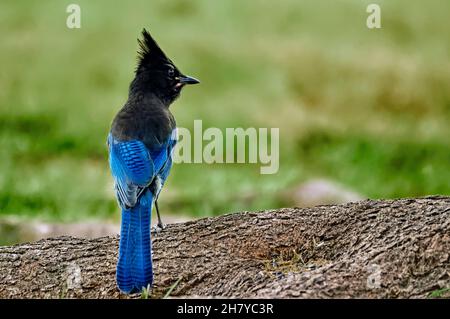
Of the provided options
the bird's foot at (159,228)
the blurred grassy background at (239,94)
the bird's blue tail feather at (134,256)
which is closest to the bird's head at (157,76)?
the bird's foot at (159,228)

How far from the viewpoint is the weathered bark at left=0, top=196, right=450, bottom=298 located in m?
4.68

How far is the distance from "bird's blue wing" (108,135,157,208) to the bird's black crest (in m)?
0.73

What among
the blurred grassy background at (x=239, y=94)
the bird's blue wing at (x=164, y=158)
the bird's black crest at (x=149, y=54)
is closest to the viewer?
the bird's blue wing at (x=164, y=158)

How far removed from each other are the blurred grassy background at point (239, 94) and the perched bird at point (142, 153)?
3.72 meters

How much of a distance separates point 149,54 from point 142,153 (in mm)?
968

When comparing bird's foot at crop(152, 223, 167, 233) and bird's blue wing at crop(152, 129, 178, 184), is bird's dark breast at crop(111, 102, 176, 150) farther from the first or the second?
bird's foot at crop(152, 223, 167, 233)

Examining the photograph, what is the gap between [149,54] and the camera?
6.32m

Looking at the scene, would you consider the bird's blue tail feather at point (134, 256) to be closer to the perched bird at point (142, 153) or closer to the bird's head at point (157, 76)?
the perched bird at point (142, 153)

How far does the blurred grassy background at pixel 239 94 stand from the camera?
1145cm

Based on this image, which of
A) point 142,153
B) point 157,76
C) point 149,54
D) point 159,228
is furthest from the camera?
point 157,76

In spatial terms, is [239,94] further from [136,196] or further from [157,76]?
[136,196]

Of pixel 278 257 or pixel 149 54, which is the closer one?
pixel 278 257

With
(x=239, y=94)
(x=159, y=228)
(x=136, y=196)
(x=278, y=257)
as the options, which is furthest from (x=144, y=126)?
(x=239, y=94)

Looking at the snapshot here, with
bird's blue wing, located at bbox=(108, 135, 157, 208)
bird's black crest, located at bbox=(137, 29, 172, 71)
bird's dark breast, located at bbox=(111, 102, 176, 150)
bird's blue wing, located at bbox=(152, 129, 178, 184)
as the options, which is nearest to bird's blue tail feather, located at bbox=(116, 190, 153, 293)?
bird's blue wing, located at bbox=(108, 135, 157, 208)
